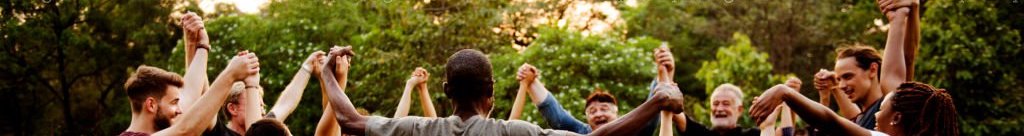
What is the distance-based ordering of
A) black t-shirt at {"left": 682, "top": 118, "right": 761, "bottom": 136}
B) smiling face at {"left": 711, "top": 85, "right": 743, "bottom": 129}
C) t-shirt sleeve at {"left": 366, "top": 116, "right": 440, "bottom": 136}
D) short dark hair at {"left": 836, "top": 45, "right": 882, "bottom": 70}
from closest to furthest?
t-shirt sleeve at {"left": 366, "top": 116, "right": 440, "bottom": 136} < short dark hair at {"left": 836, "top": 45, "right": 882, "bottom": 70} < black t-shirt at {"left": 682, "top": 118, "right": 761, "bottom": 136} < smiling face at {"left": 711, "top": 85, "right": 743, "bottom": 129}

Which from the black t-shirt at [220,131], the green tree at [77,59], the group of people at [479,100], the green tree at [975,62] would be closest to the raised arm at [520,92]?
the group of people at [479,100]

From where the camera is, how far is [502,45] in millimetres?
22812

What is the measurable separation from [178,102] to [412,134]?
1.88m

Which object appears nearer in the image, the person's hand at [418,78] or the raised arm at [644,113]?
the raised arm at [644,113]

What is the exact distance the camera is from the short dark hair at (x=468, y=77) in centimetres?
399

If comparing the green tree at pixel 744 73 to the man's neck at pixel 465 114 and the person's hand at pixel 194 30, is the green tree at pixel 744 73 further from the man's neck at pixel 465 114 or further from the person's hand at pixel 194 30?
the man's neck at pixel 465 114

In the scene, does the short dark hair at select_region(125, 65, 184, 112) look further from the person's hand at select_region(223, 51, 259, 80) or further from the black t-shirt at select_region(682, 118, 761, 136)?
the black t-shirt at select_region(682, 118, 761, 136)

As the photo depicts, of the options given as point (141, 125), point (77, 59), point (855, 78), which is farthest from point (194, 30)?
point (77, 59)

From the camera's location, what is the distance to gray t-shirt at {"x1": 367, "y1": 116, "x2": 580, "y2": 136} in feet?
13.0

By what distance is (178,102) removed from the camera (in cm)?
549

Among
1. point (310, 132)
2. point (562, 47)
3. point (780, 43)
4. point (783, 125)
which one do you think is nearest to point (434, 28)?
point (562, 47)

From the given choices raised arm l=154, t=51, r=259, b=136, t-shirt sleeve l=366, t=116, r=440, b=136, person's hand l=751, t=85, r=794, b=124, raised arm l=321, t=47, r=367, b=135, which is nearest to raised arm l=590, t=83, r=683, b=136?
t-shirt sleeve l=366, t=116, r=440, b=136

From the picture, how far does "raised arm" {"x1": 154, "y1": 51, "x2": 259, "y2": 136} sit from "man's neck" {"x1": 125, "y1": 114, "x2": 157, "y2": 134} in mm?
263

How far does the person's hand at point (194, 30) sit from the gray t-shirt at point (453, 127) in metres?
1.84
